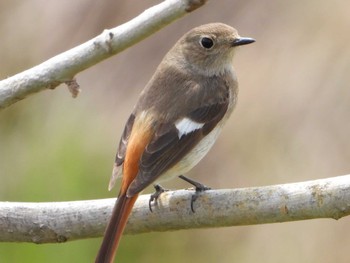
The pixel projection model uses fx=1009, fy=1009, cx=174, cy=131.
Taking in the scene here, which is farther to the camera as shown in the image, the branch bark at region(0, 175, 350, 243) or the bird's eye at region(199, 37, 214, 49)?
the bird's eye at region(199, 37, 214, 49)

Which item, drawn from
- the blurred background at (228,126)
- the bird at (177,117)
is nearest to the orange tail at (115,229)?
the bird at (177,117)

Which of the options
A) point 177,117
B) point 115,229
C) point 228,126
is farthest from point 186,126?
point 228,126

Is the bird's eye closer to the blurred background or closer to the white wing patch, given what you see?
the white wing patch

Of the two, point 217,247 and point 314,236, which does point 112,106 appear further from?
point 314,236

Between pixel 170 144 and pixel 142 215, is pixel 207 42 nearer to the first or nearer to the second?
pixel 170 144

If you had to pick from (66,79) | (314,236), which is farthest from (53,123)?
(66,79)

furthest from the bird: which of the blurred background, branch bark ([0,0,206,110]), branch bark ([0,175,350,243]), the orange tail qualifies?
the blurred background

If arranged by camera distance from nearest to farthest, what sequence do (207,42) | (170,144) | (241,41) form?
(170,144), (241,41), (207,42)
